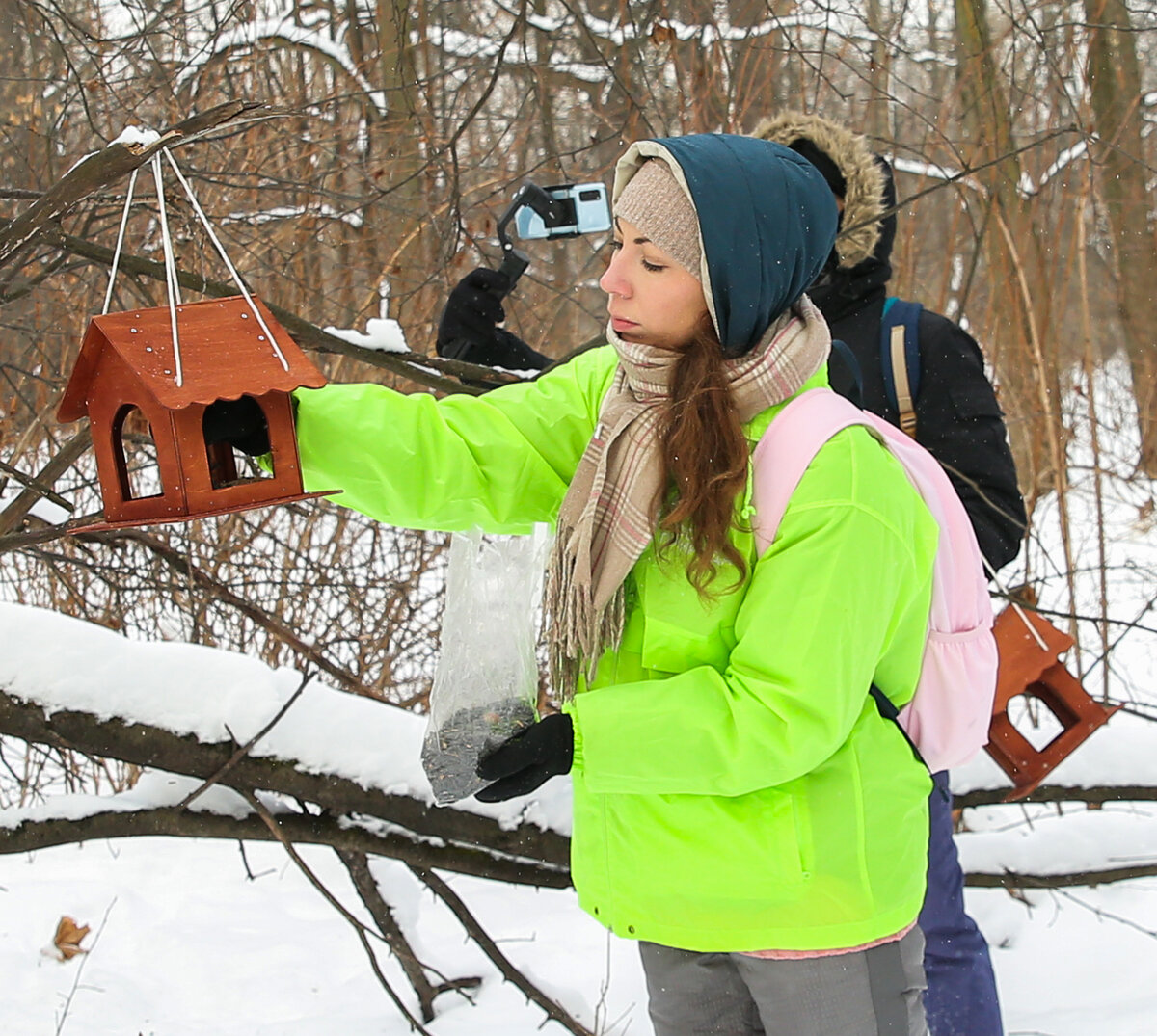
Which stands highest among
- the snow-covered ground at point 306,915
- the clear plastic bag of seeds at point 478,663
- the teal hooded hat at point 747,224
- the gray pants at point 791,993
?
the teal hooded hat at point 747,224

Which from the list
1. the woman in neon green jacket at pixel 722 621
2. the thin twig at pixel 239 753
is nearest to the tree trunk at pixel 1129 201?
the woman in neon green jacket at pixel 722 621

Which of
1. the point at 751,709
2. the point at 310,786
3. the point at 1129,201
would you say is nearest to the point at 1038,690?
the point at 751,709

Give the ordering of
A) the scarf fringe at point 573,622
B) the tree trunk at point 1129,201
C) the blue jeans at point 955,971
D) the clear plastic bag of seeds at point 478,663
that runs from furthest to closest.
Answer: the tree trunk at point 1129,201 → the blue jeans at point 955,971 → the clear plastic bag of seeds at point 478,663 → the scarf fringe at point 573,622

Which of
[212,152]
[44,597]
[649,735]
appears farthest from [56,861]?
[649,735]

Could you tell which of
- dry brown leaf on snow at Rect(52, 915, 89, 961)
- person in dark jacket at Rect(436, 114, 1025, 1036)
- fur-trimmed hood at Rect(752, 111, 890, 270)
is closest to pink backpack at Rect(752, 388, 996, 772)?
person in dark jacket at Rect(436, 114, 1025, 1036)

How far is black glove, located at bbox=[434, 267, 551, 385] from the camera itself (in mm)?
2197

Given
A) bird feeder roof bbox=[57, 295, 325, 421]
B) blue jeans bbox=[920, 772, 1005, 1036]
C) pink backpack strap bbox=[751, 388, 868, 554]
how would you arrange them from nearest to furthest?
bird feeder roof bbox=[57, 295, 325, 421] → pink backpack strap bbox=[751, 388, 868, 554] → blue jeans bbox=[920, 772, 1005, 1036]

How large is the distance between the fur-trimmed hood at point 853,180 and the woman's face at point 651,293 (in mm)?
816

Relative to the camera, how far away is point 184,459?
135 cm

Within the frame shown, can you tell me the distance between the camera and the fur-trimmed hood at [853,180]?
7.36 ft

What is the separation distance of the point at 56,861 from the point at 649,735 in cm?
339

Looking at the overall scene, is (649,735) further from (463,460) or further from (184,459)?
(184,459)

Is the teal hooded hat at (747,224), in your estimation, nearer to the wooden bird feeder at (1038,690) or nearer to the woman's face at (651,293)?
the woman's face at (651,293)

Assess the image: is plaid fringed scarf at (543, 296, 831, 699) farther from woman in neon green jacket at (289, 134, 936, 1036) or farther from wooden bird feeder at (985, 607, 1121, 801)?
wooden bird feeder at (985, 607, 1121, 801)
